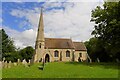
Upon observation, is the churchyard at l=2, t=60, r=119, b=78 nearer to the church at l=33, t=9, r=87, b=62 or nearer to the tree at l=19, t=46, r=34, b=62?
the church at l=33, t=9, r=87, b=62

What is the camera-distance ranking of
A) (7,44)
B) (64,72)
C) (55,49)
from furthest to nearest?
(7,44) → (55,49) → (64,72)

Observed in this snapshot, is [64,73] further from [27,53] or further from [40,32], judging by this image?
[27,53]

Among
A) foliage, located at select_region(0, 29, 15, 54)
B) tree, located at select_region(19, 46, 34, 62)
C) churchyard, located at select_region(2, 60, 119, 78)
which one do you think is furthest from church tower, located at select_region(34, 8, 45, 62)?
churchyard, located at select_region(2, 60, 119, 78)

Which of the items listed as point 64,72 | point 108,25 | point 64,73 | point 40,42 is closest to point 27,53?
point 40,42

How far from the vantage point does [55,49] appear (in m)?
73.7

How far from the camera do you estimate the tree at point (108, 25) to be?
36281mm

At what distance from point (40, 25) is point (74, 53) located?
48.8 feet

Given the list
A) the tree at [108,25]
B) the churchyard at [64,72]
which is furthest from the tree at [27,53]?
the churchyard at [64,72]

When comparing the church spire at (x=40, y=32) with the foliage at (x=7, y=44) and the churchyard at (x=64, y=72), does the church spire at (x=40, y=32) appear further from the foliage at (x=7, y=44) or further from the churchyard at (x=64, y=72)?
the churchyard at (x=64, y=72)

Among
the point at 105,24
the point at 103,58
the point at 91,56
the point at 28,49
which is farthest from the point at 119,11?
the point at 28,49

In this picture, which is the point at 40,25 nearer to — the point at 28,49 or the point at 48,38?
the point at 48,38

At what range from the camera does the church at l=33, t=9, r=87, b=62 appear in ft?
236

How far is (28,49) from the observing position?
101 metres

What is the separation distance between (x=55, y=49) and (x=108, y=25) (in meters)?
37.5
